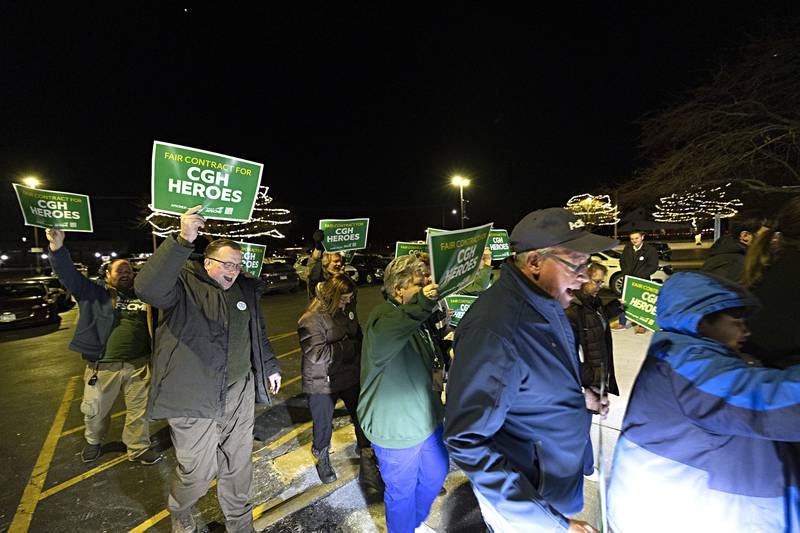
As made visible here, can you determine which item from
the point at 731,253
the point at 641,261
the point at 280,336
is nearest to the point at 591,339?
the point at 731,253

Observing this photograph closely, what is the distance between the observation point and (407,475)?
2.44 meters

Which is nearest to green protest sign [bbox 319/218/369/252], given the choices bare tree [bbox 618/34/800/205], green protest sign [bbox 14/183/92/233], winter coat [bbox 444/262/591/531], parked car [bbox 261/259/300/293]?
green protest sign [bbox 14/183/92/233]

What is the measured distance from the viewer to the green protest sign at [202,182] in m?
3.01

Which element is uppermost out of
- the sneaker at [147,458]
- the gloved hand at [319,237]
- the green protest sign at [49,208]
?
the green protest sign at [49,208]

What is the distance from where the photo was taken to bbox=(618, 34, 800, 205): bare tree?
33.0 ft

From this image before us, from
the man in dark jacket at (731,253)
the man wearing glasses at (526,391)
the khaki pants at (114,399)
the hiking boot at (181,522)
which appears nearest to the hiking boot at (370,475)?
the hiking boot at (181,522)

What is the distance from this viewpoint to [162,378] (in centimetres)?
261

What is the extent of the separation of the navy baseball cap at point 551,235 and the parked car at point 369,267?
2027cm

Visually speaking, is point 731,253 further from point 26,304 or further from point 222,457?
point 26,304

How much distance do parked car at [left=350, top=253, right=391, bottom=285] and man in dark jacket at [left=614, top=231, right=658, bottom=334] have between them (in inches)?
583

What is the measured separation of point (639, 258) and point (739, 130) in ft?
20.3

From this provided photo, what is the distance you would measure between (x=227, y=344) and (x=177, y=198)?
4.02 feet

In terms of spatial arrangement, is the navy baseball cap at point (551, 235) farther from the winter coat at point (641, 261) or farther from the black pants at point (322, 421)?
the winter coat at point (641, 261)

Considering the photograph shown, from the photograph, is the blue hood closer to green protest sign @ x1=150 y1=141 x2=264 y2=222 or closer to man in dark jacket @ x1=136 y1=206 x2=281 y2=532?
man in dark jacket @ x1=136 y1=206 x2=281 y2=532
